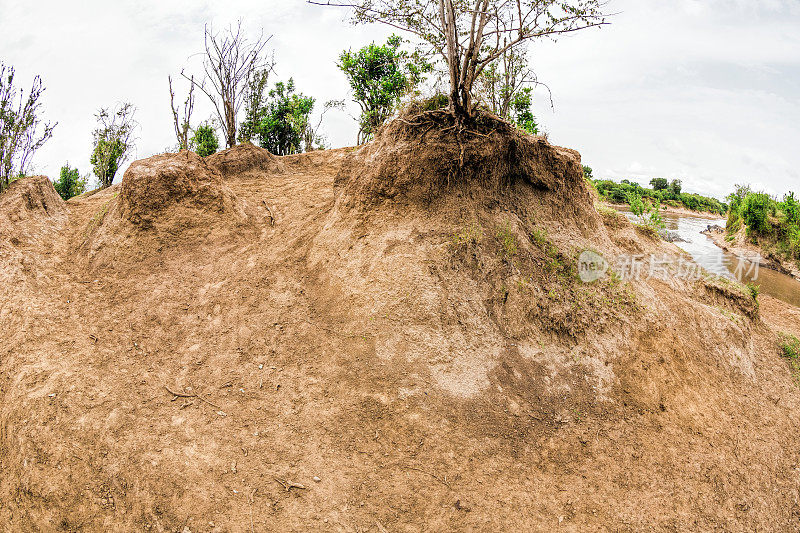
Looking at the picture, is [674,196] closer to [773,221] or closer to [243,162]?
[773,221]

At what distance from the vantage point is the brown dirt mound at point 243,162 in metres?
9.20

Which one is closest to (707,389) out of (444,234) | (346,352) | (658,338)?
(658,338)

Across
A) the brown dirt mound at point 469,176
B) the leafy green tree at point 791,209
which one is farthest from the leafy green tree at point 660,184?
the brown dirt mound at point 469,176

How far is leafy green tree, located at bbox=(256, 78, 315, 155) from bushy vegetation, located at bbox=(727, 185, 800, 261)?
2674 cm

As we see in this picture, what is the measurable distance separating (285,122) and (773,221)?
2831 cm

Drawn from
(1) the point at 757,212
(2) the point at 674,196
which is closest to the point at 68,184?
(1) the point at 757,212

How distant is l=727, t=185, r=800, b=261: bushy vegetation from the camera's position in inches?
893

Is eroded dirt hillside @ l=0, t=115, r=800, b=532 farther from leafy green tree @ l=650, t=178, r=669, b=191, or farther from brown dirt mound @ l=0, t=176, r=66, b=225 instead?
leafy green tree @ l=650, t=178, r=669, b=191

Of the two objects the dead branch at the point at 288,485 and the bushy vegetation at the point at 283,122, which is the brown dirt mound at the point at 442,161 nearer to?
the dead branch at the point at 288,485

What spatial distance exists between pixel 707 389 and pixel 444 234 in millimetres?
4620

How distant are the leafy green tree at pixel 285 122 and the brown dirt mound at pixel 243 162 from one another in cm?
1008

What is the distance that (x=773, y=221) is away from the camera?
2398 centimetres

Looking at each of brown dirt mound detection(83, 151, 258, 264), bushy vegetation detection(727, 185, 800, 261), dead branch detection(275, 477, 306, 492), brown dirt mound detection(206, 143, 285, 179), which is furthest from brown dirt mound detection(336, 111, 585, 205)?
bushy vegetation detection(727, 185, 800, 261)

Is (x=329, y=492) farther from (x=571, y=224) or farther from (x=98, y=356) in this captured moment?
(x=571, y=224)
